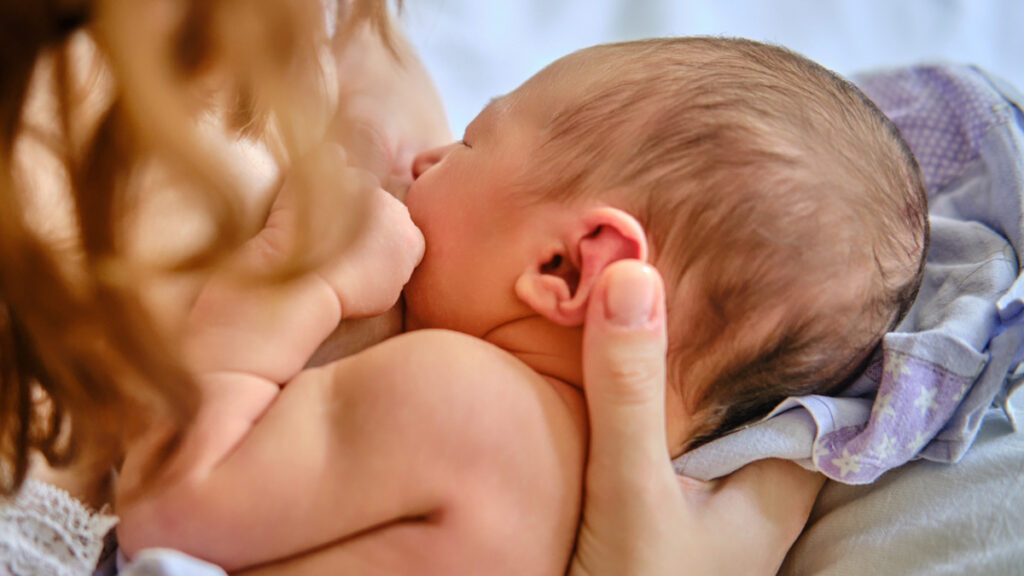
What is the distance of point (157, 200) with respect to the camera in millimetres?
564

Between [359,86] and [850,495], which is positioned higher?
[359,86]

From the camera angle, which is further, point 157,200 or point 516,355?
point 516,355

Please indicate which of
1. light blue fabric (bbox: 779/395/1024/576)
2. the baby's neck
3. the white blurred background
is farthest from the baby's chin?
the white blurred background

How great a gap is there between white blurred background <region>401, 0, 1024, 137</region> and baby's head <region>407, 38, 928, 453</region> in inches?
27.2

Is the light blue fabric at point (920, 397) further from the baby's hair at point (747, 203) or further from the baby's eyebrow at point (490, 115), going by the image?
the baby's eyebrow at point (490, 115)

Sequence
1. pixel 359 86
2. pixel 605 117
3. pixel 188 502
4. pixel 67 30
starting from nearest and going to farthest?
1. pixel 67 30
2. pixel 188 502
3. pixel 605 117
4. pixel 359 86

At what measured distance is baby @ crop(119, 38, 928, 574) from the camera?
635 millimetres

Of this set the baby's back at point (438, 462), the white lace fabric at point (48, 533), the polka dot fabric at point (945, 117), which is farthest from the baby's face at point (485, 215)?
the polka dot fabric at point (945, 117)

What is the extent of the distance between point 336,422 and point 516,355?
0.64 feet

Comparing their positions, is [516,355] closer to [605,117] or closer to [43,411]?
[605,117]

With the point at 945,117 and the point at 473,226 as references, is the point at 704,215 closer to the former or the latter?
the point at 473,226

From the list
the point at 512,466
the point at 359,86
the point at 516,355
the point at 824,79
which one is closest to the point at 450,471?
the point at 512,466

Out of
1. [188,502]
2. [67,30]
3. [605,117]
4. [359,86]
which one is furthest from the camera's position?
[359,86]

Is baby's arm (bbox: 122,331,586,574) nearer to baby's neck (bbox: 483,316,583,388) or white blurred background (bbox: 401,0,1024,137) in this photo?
baby's neck (bbox: 483,316,583,388)
